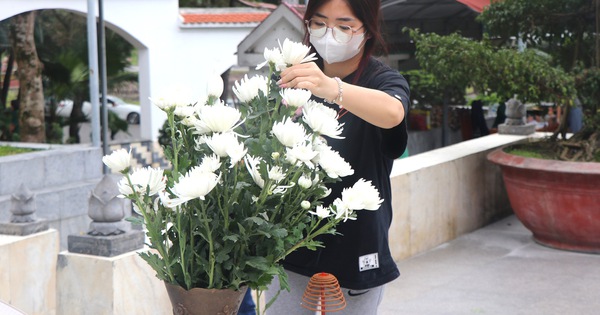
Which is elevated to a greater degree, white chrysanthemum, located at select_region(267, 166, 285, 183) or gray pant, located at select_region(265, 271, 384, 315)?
white chrysanthemum, located at select_region(267, 166, 285, 183)

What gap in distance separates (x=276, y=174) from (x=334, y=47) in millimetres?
667

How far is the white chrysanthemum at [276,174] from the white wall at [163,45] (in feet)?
36.7

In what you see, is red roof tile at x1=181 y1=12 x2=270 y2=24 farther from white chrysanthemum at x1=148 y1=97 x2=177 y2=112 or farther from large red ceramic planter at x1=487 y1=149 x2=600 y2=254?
white chrysanthemum at x1=148 y1=97 x2=177 y2=112

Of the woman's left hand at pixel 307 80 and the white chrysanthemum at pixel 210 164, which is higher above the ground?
the woman's left hand at pixel 307 80

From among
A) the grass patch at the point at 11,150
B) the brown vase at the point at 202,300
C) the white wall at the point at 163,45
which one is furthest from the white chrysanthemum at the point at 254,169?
the white wall at the point at 163,45

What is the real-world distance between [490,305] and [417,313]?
1.61 ft

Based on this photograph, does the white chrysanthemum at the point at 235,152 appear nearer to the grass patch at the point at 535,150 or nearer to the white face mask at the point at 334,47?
the white face mask at the point at 334,47

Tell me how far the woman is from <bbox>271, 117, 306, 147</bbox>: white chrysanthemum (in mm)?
496

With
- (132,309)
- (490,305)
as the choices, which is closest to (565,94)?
(490,305)

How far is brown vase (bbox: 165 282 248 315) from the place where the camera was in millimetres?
1678

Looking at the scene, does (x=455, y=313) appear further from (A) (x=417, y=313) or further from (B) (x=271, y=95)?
(B) (x=271, y=95)

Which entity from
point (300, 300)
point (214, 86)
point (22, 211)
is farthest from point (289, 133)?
point (22, 211)

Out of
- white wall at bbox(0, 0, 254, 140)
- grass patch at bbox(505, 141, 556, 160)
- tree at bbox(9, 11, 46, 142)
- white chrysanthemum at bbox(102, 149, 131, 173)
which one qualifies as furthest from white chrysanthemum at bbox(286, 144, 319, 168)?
tree at bbox(9, 11, 46, 142)

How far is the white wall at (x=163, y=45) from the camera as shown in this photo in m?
13.1
